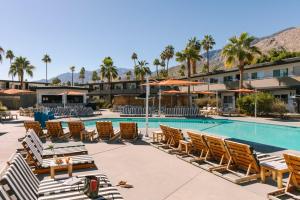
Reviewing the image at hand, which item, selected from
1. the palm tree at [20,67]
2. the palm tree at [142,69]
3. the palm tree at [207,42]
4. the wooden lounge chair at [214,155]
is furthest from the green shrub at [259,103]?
the palm tree at [20,67]

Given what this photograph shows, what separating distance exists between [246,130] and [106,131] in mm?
11511

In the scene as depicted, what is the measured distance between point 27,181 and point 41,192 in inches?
18.4

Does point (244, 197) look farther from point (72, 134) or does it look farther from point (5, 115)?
point (5, 115)

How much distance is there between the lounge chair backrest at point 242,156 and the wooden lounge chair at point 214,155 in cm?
26

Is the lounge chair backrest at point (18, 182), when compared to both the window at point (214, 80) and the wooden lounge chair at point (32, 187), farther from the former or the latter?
Result: the window at point (214, 80)

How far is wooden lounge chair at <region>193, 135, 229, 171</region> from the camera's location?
810 centimetres

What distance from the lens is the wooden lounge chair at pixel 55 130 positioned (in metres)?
13.7

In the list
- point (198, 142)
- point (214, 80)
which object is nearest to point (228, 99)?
point (214, 80)

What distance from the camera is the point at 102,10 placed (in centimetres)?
2462

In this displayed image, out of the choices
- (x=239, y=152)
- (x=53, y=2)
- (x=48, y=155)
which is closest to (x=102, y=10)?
(x=53, y=2)

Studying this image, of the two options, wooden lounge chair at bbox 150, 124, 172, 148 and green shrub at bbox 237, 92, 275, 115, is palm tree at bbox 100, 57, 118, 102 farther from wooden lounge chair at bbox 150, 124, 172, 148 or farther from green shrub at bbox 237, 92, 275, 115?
wooden lounge chair at bbox 150, 124, 172, 148

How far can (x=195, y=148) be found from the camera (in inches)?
389

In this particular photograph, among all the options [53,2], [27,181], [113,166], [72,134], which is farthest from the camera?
[53,2]

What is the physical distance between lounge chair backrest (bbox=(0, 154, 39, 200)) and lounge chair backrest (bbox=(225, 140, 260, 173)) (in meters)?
5.04
